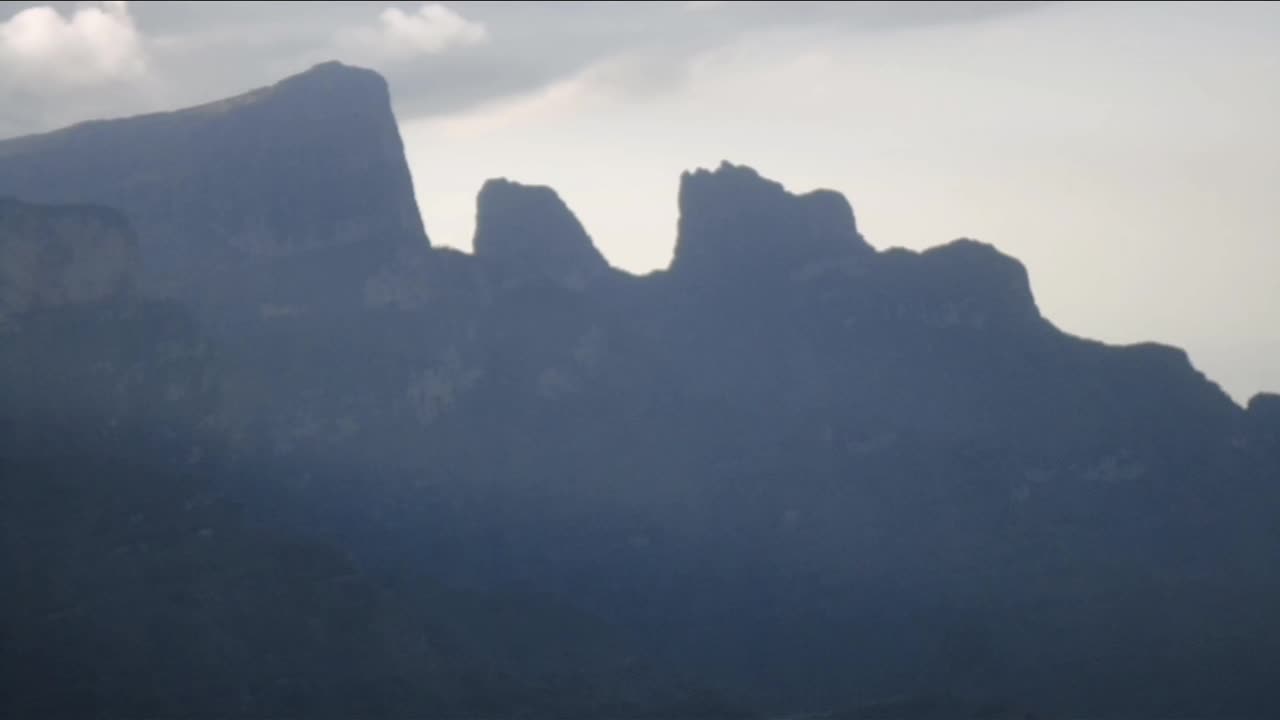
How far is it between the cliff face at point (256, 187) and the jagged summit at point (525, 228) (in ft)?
25.1

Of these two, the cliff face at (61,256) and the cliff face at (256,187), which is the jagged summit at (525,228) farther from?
the cliff face at (61,256)

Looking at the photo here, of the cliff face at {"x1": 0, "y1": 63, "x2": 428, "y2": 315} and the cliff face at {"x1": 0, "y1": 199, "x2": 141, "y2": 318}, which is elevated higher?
the cliff face at {"x1": 0, "y1": 63, "x2": 428, "y2": 315}

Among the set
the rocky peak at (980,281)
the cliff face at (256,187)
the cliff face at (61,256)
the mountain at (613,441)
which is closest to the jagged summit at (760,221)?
the mountain at (613,441)

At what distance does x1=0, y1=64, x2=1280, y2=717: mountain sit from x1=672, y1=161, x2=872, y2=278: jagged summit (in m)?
0.25

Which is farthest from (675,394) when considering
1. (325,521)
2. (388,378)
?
(325,521)

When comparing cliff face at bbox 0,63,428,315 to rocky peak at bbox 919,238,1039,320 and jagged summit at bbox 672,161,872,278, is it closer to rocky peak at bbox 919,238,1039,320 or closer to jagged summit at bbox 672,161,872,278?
jagged summit at bbox 672,161,872,278

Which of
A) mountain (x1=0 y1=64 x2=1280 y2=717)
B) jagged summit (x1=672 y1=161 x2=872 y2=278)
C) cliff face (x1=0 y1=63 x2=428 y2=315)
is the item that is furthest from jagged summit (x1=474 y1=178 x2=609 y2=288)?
jagged summit (x1=672 y1=161 x2=872 y2=278)

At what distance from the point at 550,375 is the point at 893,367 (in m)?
21.1

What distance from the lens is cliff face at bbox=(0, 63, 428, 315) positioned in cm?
15488

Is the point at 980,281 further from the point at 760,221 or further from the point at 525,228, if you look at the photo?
→ the point at 525,228

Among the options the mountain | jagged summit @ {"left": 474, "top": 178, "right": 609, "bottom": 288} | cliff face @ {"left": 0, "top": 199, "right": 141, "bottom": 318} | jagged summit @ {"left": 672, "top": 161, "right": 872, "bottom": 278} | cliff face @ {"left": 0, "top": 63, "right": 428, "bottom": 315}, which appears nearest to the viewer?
cliff face @ {"left": 0, "top": 199, "right": 141, "bottom": 318}

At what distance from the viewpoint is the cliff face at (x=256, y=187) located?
155 metres

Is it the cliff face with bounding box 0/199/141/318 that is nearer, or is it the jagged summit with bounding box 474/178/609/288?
the cliff face with bounding box 0/199/141/318

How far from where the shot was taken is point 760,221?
18112 cm
